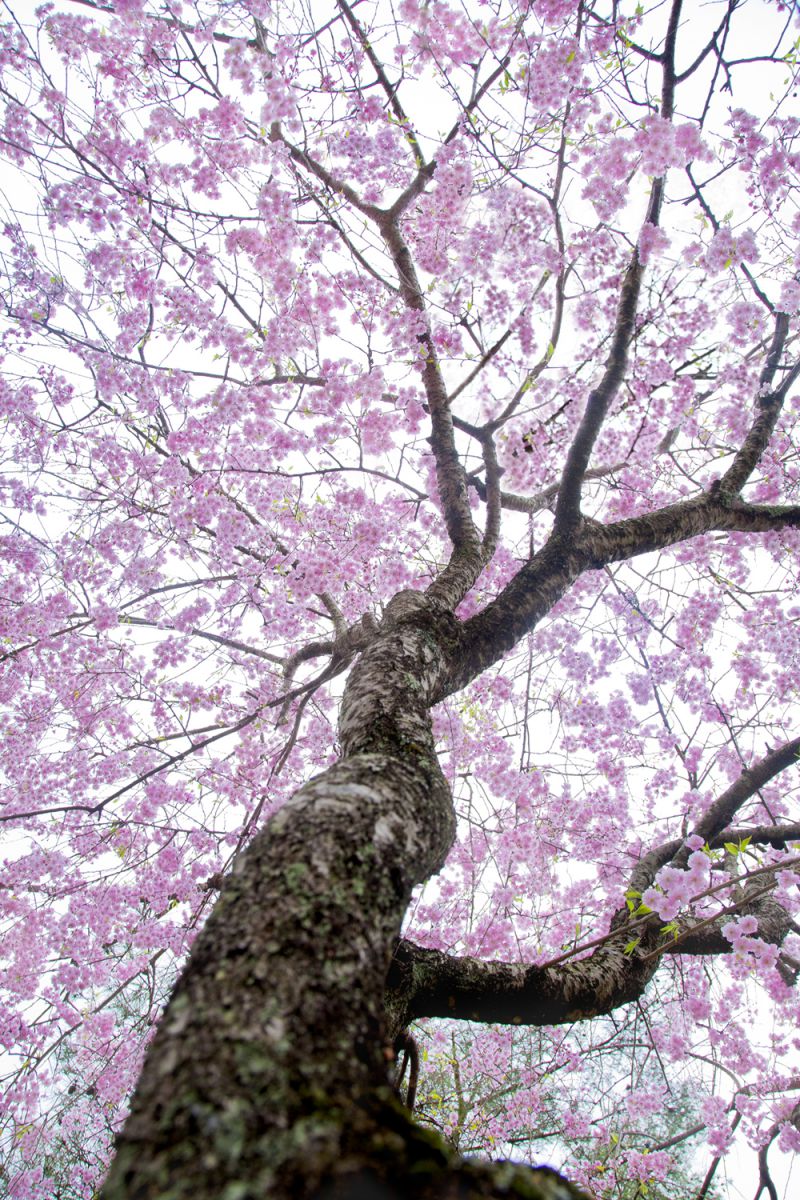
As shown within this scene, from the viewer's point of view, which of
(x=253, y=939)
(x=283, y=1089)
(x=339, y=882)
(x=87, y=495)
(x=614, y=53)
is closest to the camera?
(x=283, y=1089)

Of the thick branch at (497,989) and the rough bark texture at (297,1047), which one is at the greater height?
the thick branch at (497,989)

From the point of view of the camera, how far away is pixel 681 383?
492 centimetres

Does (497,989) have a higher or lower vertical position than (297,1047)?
higher

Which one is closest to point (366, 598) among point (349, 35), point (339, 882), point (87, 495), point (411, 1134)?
point (87, 495)

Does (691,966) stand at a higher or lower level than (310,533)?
lower

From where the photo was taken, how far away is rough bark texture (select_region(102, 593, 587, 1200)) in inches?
23.9

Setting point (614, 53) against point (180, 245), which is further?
point (180, 245)

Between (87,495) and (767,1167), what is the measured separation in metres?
6.64

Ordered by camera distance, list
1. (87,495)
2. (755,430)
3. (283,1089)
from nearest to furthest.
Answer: (283,1089) < (755,430) < (87,495)

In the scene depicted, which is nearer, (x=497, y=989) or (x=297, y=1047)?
(x=297, y=1047)

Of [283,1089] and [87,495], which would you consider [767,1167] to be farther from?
[87,495]

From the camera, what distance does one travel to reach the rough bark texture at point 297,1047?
1.99ft

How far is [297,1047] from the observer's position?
0.75m

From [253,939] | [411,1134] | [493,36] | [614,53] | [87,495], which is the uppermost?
[493,36]
